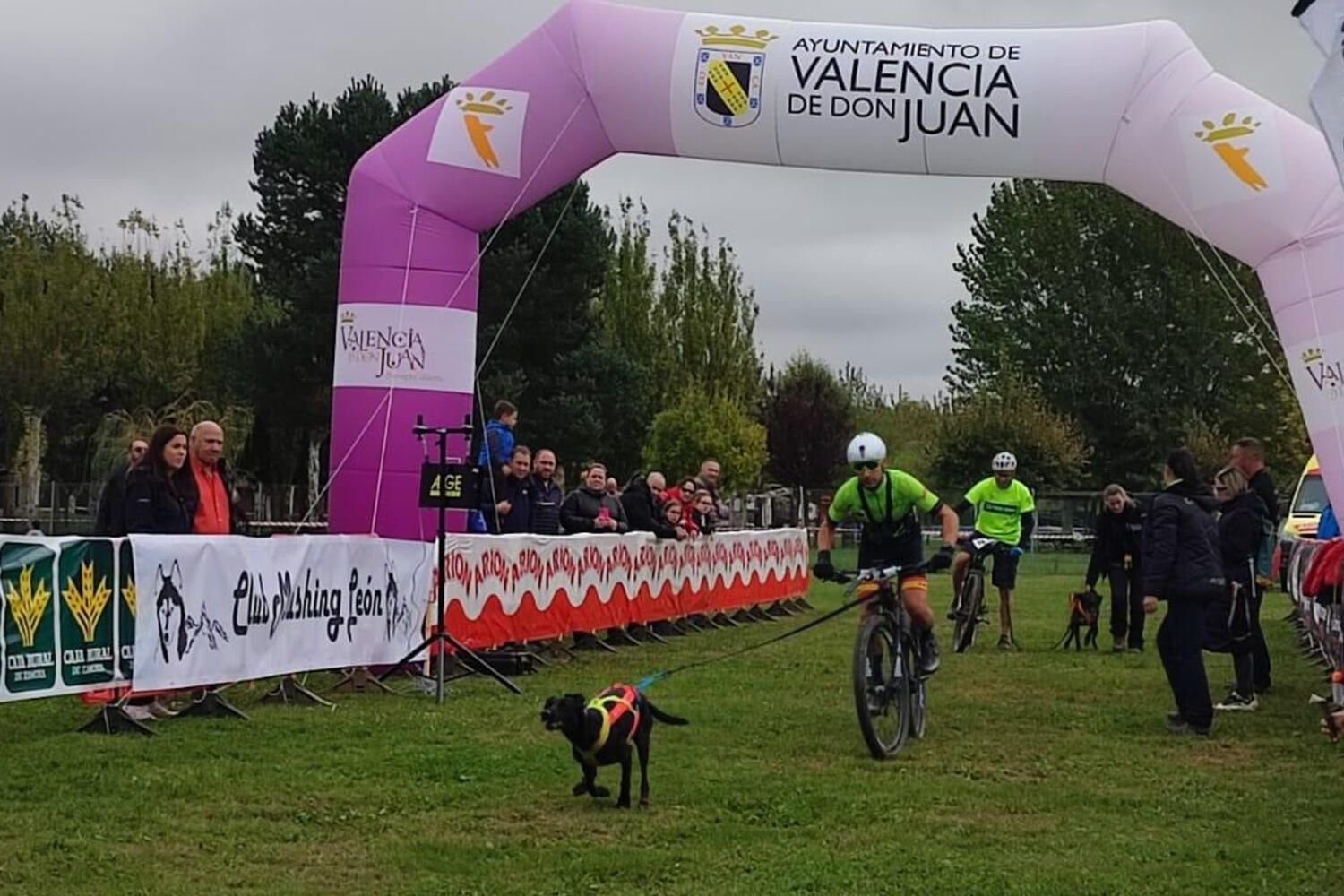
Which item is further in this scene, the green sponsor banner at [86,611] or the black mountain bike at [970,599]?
the black mountain bike at [970,599]

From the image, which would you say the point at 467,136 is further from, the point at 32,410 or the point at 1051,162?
the point at 32,410

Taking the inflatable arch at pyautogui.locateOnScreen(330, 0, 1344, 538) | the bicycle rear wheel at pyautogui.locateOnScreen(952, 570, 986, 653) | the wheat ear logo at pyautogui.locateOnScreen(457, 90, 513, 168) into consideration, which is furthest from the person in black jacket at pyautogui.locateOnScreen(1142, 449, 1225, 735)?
the wheat ear logo at pyautogui.locateOnScreen(457, 90, 513, 168)

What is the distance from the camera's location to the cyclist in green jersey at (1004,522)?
52.1ft

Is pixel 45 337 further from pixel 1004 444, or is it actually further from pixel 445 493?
pixel 445 493

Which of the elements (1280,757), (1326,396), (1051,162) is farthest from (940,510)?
(1051,162)

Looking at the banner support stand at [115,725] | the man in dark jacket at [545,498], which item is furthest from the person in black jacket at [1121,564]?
the banner support stand at [115,725]

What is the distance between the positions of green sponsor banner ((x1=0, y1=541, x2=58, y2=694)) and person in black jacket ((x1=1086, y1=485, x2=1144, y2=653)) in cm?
1013

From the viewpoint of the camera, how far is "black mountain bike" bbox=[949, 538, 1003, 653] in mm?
15469

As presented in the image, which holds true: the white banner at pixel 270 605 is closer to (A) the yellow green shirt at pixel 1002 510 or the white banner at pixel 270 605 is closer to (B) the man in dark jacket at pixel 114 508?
(B) the man in dark jacket at pixel 114 508

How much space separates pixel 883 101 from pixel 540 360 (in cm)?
3161

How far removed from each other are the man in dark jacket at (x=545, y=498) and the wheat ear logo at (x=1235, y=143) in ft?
20.8

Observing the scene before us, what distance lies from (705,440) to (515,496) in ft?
120

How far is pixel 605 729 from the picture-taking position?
7.48 meters

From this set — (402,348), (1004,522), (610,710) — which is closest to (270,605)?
(402,348)
